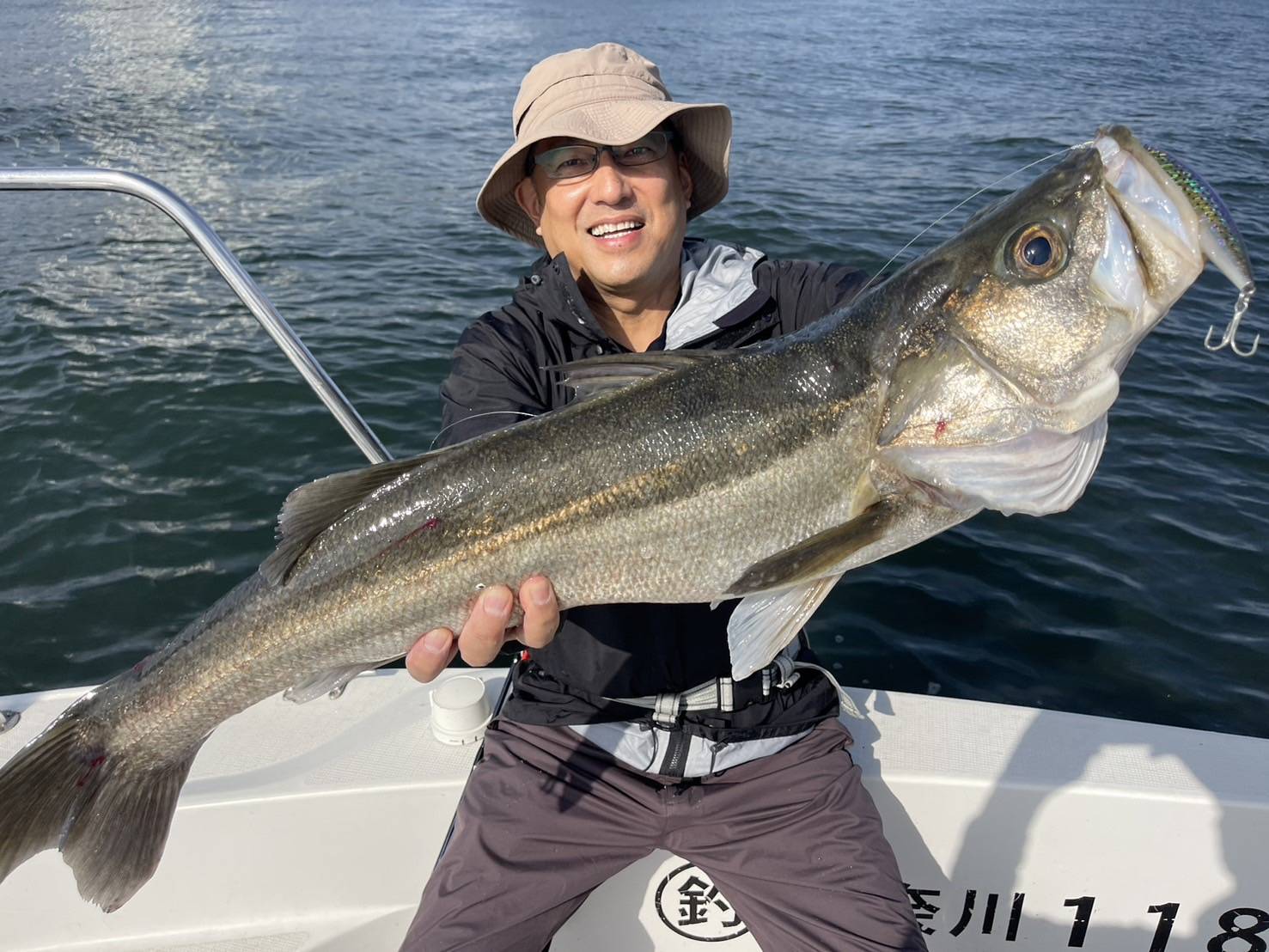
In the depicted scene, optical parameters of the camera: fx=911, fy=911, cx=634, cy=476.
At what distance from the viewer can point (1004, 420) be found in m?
2.50

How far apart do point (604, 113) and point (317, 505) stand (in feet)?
5.86

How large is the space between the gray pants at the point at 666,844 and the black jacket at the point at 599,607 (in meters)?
0.14

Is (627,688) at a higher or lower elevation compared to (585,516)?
lower

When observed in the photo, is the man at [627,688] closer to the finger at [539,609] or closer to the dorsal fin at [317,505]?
the finger at [539,609]

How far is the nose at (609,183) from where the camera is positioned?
3432 millimetres

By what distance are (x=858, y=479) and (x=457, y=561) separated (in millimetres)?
1171

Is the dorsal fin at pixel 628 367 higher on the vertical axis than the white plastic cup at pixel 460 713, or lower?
higher

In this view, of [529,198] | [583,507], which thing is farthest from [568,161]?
[583,507]

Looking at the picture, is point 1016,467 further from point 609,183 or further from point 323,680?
point 323,680

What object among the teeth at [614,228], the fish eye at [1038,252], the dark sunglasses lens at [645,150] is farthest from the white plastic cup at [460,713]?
the fish eye at [1038,252]

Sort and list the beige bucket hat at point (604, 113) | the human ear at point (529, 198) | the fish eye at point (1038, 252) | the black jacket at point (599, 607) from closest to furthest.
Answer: the fish eye at point (1038, 252)
the black jacket at point (599, 607)
the beige bucket hat at point (604, 113)
the human ear at point (529, 198)

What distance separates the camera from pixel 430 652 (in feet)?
8.81

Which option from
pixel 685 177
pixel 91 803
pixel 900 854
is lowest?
pixel 900 854

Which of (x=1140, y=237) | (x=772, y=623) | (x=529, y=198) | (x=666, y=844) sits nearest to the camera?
(x=1140, y=237)
